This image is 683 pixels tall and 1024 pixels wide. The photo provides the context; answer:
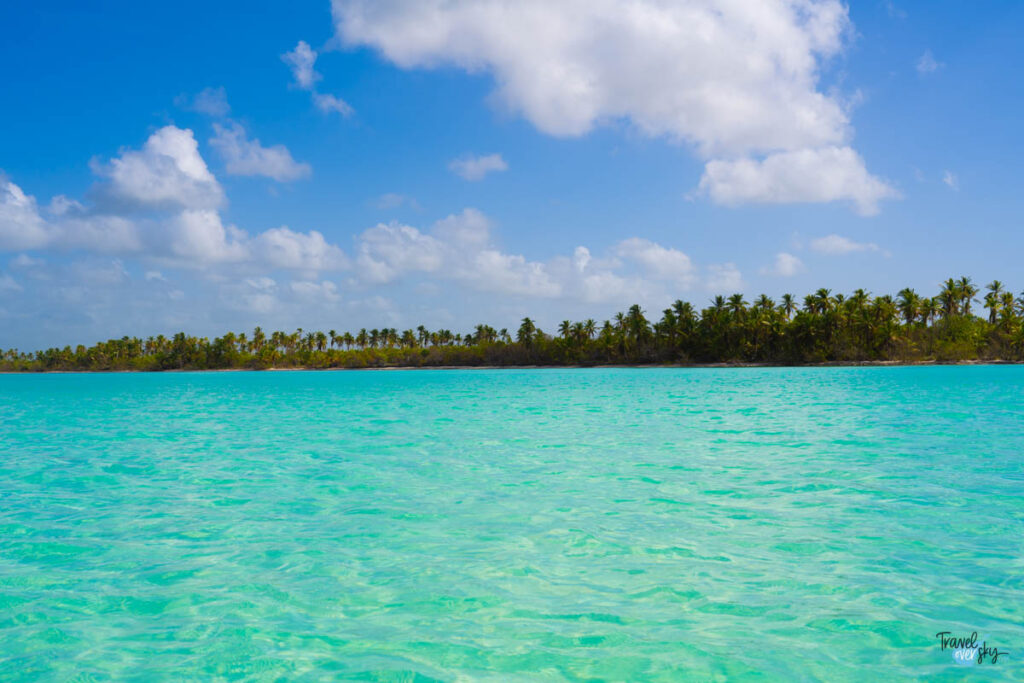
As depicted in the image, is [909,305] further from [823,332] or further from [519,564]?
[519,564]

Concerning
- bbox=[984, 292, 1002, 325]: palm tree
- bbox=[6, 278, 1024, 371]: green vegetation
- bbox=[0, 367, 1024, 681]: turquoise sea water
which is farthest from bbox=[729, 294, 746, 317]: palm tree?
bbox=[0, 367, 1024, 681]: turquoise sea water

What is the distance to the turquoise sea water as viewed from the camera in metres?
6.25

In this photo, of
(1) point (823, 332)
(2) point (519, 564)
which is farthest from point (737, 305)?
(2) point (519, 564)

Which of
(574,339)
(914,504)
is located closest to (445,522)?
(914,504)

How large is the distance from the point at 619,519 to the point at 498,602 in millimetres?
4190

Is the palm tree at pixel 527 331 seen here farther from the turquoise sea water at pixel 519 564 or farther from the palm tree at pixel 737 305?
the turquoise sea water at pixel 519 564

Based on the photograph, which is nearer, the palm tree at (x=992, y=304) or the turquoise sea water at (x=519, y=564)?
the turquoise sea water at (x=519, y=564)

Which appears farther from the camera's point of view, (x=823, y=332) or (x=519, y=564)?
(x=823, y=332)

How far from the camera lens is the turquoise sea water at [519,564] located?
246 inches

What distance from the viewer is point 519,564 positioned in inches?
352

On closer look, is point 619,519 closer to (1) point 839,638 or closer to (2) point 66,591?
(1) point 839,638

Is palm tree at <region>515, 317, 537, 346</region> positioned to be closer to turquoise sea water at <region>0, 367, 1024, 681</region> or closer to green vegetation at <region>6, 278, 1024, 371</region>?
green vegetation at <region>6, 278, 1024, 371</region>

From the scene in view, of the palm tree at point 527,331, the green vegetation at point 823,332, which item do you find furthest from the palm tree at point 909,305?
the palm tree at point 527,331

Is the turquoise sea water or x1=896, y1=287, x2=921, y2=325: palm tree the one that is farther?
x1=896, y1=287, x2=921, y2=325: palm tree
